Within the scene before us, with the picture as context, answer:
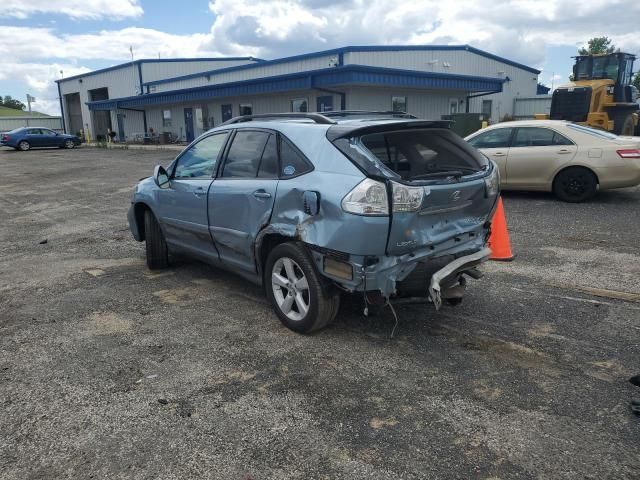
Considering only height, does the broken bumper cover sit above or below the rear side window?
below

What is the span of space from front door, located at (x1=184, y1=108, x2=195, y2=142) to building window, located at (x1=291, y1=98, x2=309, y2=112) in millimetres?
10277

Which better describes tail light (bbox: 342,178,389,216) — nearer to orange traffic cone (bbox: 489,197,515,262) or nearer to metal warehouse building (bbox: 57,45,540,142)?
orange traffic cone (bbox: 489,197,515,262)

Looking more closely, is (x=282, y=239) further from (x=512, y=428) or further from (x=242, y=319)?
(x=512, y=428)

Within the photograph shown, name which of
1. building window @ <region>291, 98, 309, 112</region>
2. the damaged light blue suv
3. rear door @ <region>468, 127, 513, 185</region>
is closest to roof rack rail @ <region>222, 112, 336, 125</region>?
the damaged light blue suv

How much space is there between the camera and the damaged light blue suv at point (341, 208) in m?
3.55

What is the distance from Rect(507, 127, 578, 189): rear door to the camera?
9367 millimetres

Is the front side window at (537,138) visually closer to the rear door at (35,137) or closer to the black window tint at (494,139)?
the black window tint at (494,139)

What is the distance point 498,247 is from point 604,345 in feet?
4.52

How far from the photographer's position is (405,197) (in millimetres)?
3510

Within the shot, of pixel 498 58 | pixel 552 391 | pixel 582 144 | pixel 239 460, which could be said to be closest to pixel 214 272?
pixel 239 460

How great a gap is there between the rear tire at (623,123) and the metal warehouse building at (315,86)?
322 inches

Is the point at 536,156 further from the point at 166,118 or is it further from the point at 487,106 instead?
the point at 166,118

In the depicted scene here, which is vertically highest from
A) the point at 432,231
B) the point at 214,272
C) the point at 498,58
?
the point at 498,58

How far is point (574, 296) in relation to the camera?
4.93m
